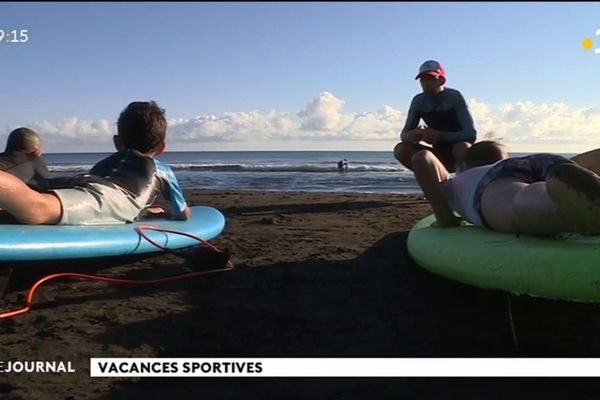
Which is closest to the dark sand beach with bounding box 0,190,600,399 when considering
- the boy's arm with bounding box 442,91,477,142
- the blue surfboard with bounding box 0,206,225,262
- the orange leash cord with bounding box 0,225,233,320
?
the orange leash cord with bounding box 0,225,233,320

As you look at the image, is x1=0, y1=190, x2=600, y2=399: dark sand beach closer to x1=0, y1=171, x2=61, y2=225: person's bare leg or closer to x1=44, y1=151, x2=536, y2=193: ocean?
x1=0, y1=171, x2=61, y2=225: person's bare leg

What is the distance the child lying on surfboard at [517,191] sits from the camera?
2.32 metres

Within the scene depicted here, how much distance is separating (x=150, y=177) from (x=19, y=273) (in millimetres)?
954

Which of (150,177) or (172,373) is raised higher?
(150,177)

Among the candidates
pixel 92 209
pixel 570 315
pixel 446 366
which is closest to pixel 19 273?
pixel 92 209

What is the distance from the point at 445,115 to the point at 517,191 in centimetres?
321

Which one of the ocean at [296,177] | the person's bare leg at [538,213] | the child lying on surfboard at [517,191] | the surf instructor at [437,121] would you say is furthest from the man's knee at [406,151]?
the ocean at [296,177]

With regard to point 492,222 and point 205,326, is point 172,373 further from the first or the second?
point 492,222

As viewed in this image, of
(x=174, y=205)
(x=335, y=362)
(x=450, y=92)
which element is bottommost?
(x=335, y=362)

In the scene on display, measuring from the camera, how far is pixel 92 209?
3580mm

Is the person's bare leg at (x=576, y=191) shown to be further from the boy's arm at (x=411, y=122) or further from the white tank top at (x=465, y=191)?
the boy's arm at (x=411, y=122)

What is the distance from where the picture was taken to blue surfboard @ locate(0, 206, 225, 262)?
2971 millimetres

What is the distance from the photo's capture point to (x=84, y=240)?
327cm

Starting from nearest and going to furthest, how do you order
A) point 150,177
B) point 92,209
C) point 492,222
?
1. point 492,222
2. point 92,209
3. point 150,177
